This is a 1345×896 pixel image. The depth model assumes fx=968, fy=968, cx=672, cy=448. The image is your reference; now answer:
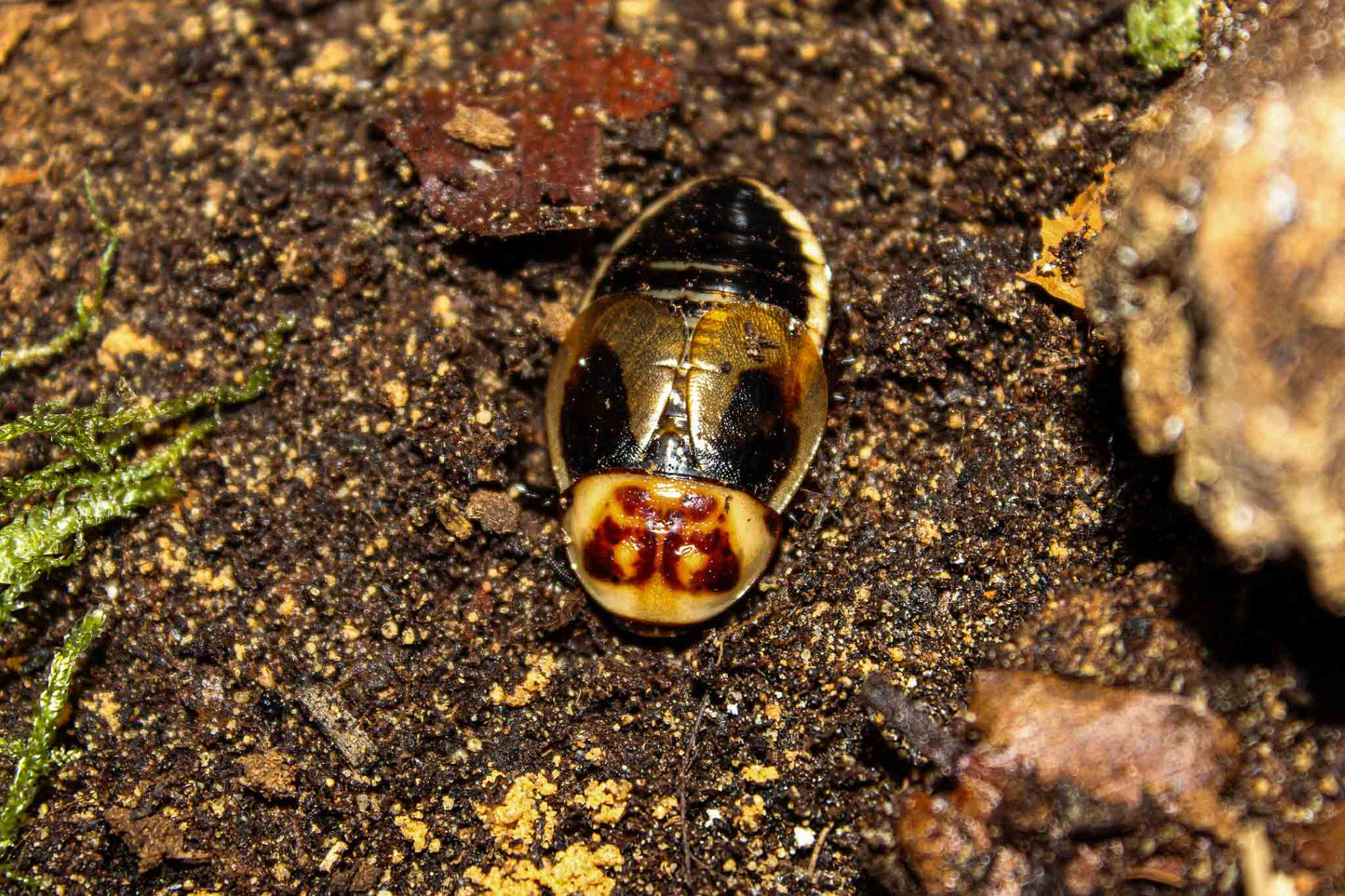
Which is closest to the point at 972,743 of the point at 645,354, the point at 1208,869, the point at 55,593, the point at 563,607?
the point at 1208,869

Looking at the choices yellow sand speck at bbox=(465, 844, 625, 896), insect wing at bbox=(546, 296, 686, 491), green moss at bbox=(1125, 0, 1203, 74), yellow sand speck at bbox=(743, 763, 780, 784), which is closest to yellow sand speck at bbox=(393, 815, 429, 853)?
yellow sand speck at bbox=(465, 844, 625, 896)

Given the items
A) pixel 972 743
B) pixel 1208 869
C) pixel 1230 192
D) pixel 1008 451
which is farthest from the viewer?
pixel 1008 451

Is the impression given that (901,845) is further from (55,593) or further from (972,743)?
(55,593)

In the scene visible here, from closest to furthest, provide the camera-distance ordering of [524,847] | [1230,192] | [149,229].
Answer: [1230,192] < [524,847] < [149,229]

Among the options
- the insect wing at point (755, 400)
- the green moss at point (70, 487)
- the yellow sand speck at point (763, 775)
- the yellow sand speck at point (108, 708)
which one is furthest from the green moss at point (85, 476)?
the yellow sand speck at point (763, 775)

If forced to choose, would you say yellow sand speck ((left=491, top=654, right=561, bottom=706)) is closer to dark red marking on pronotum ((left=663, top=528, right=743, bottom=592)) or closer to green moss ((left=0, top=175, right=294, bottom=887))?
dark red marking on pronotum ((left=663, top=528, right=743, bottom=592))
